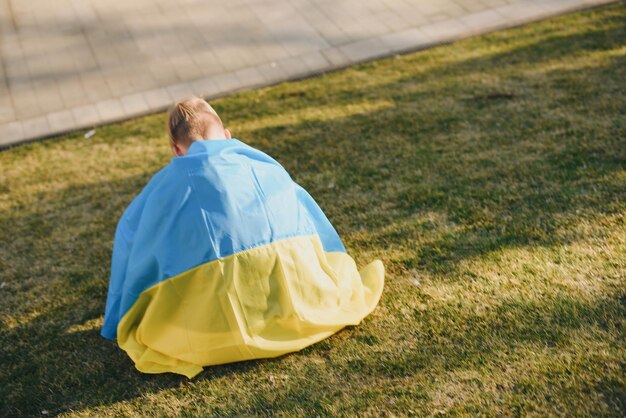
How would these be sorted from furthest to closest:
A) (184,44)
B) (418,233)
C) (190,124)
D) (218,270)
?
(184,44), (418,233), (190,124), (218,270)

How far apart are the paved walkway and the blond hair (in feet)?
10.4

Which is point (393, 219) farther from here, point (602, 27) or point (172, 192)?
point (602, 27)

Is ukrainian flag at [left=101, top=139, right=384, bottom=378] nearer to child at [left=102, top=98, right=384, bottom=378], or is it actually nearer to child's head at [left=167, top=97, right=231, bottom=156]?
child at [left=102, top=98, right=384, bottom=378]

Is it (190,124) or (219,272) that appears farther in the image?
(190,124)

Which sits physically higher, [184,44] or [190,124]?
[190,124]

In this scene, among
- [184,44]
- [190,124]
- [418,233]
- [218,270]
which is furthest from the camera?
[184,44]

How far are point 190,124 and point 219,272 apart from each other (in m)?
0.80

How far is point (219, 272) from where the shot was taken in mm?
3312

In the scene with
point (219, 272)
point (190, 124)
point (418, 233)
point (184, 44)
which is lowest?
point (184, 44)

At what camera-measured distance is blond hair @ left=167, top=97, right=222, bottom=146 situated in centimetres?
360

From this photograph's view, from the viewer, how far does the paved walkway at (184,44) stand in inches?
273

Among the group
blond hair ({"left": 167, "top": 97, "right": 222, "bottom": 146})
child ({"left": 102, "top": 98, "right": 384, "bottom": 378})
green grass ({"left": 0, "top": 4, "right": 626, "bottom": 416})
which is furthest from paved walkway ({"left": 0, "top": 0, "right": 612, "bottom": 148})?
child ({"left": 102, "top": 98, "right": 384, "bottom": 378})

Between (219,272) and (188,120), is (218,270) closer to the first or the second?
(219,272)

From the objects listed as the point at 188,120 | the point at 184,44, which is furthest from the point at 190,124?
the point at 184,44
